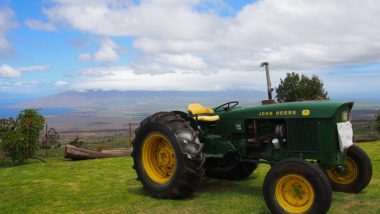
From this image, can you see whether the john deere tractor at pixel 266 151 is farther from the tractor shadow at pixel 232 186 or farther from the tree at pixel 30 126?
the tree at pixel 30 126

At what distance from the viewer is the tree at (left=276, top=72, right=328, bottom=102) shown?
22.3 m

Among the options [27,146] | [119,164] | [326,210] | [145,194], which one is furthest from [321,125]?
[27,146]

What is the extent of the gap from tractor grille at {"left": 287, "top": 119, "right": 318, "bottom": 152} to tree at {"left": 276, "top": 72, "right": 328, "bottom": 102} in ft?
51.2

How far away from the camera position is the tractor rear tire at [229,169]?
324 inches

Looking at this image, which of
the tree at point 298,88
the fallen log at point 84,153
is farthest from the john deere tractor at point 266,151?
the tree at point 298,88

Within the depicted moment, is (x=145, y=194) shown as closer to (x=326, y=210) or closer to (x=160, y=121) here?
(x=160, y=121)

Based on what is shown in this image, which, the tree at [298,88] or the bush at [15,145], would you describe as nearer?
the bush at [15,145]

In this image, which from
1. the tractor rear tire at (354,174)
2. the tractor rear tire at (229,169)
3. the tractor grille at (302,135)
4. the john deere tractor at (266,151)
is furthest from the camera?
the tractor rear tire at (229,169)

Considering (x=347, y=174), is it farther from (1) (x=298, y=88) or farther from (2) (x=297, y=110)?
(1) (x=298, y=88)

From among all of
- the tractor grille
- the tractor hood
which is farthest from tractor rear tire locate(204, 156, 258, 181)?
the tractor grille

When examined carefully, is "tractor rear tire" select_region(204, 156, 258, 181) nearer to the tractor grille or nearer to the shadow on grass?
the shadow on grass

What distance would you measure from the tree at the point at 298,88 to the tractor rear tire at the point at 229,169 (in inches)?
548

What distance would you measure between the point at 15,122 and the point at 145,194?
779cm

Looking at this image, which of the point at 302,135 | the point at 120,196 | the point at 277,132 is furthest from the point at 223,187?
the point at 302,135
